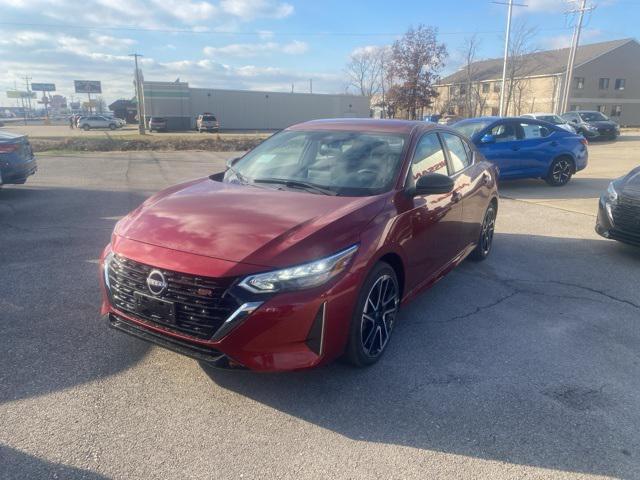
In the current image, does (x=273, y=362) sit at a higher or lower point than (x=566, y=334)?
higher

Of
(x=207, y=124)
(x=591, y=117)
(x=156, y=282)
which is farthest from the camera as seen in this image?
(x=207, y=124)

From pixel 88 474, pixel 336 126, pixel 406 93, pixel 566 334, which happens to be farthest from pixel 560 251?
pixel 406 93

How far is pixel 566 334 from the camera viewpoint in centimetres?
410

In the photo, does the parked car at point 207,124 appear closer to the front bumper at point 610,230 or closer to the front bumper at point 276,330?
the front bumper at point 610,230

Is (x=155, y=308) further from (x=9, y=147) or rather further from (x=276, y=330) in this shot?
(x=9, y=147)

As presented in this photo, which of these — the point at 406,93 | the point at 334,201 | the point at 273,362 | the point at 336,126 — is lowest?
the point at 273,362

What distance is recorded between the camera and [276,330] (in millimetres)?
2760

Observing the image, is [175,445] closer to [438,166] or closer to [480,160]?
[438,166]

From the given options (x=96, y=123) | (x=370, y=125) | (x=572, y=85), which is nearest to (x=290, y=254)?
(x=370, y=125)

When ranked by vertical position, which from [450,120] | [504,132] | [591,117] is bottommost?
[504,132]

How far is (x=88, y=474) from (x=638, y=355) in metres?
3.92

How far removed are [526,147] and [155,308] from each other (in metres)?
10.5

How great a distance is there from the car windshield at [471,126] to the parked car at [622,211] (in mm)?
4761

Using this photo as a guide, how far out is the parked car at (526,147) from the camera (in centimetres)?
1103
